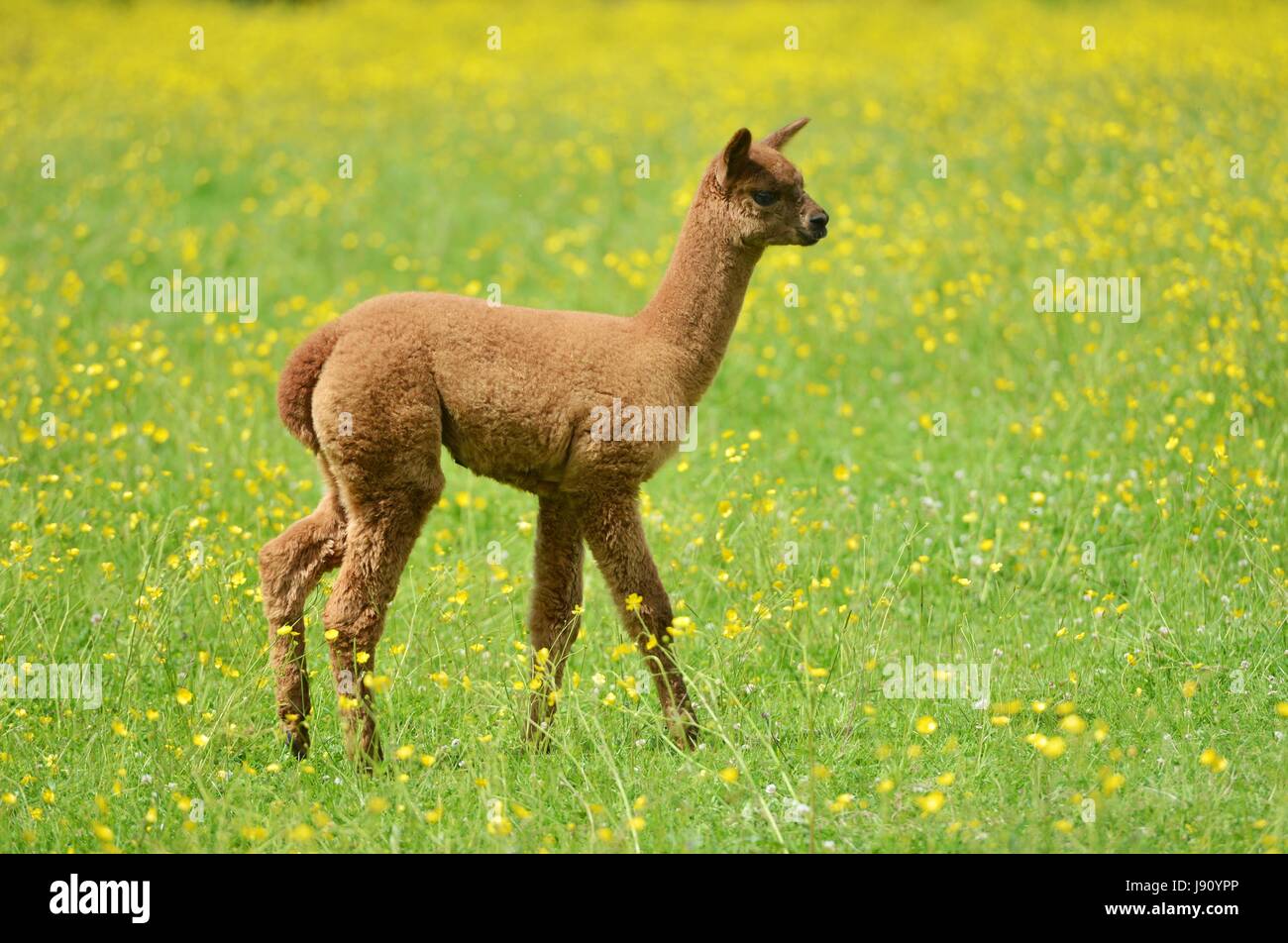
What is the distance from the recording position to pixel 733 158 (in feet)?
15.2

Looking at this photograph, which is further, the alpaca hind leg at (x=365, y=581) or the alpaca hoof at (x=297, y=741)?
the alpaca hoof at (x=297, y=741)

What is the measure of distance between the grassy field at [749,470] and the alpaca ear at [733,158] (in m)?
1.13

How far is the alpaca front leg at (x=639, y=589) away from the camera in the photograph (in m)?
4.60

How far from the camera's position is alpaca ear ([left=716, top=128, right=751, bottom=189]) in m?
4.53

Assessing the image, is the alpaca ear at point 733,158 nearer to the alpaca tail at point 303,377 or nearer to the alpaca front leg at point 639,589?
the alpaca front leg at point 639,589

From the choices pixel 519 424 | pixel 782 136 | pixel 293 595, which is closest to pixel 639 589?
pixel 519 424

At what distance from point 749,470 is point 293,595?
2.93 metres

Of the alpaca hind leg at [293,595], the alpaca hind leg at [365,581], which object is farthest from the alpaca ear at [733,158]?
the alpaca hind leg at [293,595]

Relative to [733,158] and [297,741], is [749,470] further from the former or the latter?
[297,741]

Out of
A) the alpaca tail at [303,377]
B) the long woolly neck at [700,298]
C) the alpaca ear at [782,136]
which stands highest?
the alpaca ear at [782,136]

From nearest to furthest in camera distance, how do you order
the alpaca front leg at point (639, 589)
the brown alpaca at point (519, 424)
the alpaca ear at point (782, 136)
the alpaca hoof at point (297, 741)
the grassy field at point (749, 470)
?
the grassy field at point (749, 470) < the brown alpaca at point (519, 424) < the alpaca front leg at point (639, 589) < the alpaca hoof at point (297, 741) < the alpaca ear at point (782, 136)

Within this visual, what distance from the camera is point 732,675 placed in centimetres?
510

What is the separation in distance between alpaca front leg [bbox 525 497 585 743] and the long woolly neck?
0.62m

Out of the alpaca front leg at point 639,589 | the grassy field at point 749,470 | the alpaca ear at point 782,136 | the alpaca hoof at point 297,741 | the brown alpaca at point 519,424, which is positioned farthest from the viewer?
the alpaca ear at point 782,136
